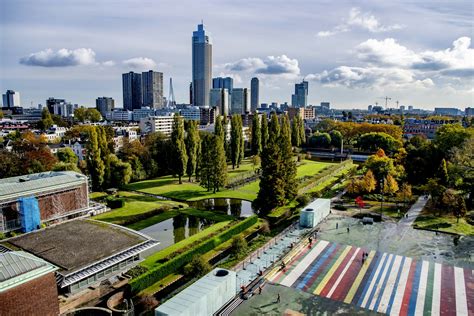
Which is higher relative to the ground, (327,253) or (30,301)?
(30,301)

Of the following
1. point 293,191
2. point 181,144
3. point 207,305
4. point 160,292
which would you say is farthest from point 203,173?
point 207,305

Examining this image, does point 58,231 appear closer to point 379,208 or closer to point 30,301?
point 30,301

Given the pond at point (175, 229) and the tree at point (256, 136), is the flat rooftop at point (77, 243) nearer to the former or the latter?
the pond at point (175, 229)

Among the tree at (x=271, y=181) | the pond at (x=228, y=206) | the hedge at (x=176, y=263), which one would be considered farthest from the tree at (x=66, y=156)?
the hedge at (x=176, y=263)

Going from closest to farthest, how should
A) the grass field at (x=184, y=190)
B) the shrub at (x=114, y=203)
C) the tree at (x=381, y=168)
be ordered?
the shrub at (x=114, y=203) < the tree at (x=381, y=168) < the grass field at (x=184, y=190)

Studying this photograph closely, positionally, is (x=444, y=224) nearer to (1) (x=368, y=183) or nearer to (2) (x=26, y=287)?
(1) (x=368, y=183)

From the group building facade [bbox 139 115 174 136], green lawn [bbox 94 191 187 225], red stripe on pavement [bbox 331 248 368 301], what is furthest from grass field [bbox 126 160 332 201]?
building facade [bbox 139 115 174 136]
